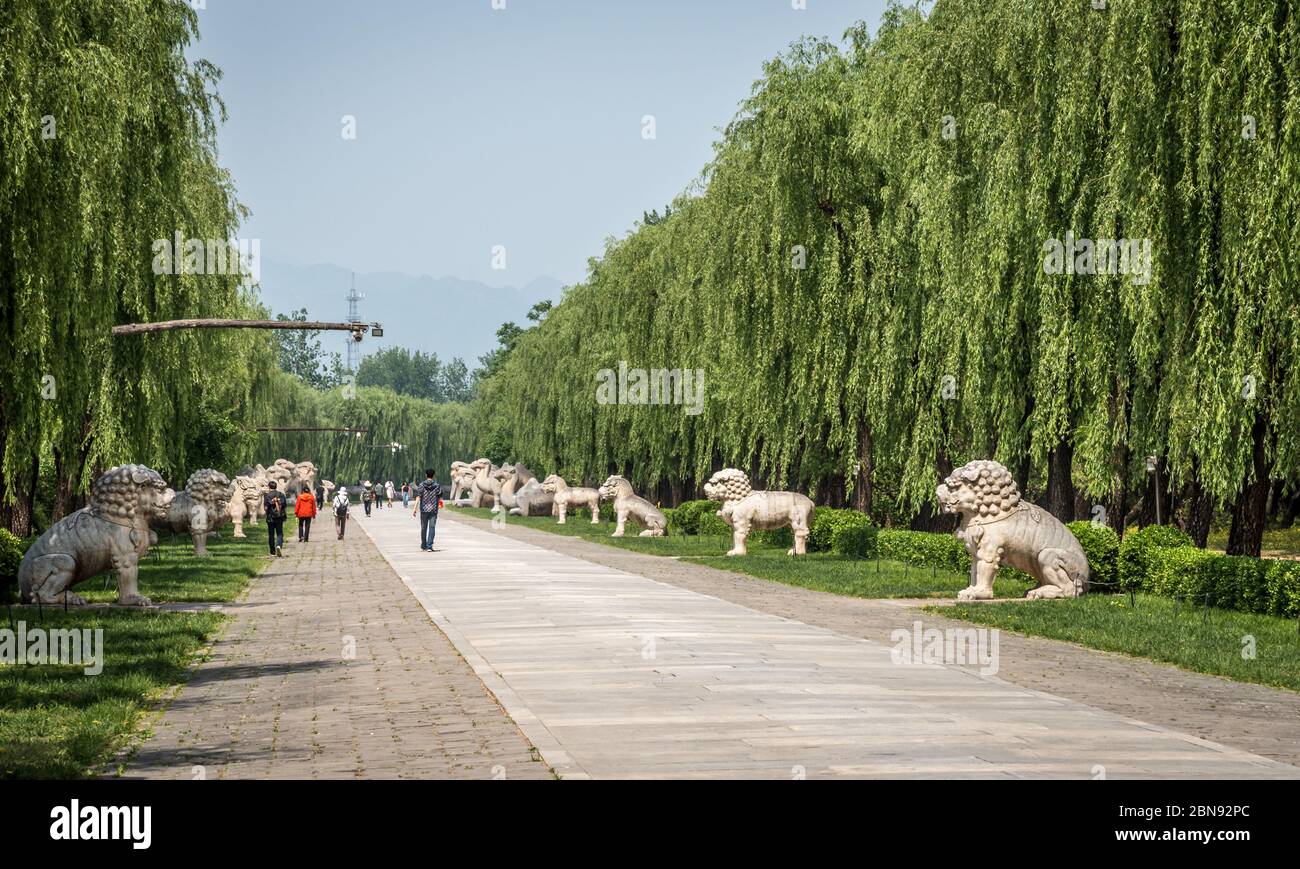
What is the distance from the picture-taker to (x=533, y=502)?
70.4 metres

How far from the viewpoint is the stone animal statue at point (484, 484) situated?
3260 inches

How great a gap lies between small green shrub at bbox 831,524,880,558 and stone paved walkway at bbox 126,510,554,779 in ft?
42.8

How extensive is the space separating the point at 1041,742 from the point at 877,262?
1986 centimetres

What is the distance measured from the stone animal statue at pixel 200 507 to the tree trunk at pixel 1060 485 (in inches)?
671

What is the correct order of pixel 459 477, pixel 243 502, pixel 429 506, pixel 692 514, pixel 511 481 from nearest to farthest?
pixel 429 506 < pixel 692 514 < pixel 243 502 < pixel 511 481 < pixel 459 477

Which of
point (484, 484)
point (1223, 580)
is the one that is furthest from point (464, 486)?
point (1223, 580)

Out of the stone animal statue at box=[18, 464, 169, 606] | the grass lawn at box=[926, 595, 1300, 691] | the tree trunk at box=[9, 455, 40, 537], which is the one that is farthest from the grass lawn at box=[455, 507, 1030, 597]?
the tree trunk at box=[9, 455, 40, 537]

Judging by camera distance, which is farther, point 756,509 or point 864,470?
point 756,509

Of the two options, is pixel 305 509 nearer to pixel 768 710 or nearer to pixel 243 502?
pixel 243 502

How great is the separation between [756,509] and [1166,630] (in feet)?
53.9

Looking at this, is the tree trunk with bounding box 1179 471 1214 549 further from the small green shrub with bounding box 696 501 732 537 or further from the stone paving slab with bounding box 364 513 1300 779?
the stone paving slab with bounding box 364 513 1300 779

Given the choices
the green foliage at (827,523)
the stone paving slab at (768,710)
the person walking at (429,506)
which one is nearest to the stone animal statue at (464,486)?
the person walking at (429,506)

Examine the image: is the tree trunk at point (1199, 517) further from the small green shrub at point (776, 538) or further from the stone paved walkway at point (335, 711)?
the stone paved walkway at point (335, 711)

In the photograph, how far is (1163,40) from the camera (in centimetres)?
1841
